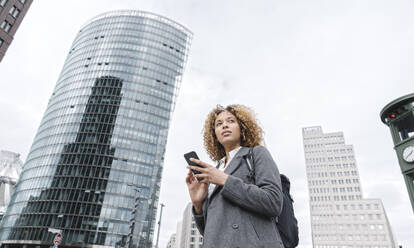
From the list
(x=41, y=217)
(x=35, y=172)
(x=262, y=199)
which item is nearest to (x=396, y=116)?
(x=262, y=199)

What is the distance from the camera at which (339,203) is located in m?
97.3

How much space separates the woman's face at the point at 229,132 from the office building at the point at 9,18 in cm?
5170

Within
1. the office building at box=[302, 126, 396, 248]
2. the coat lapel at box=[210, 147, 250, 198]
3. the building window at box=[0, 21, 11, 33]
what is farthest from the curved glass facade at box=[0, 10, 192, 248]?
the office building at box=[302, 126, 396, 248]

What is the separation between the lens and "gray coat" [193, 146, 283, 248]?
1.64m

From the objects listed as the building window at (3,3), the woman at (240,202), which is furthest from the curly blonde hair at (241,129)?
the building window at (3,3)

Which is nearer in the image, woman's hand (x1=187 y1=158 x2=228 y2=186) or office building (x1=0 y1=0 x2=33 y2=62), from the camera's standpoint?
woman's hand (x1=187 y1=158 x2=228 y2=186)

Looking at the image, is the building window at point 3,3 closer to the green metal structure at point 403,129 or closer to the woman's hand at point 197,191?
the woman's hand at point 197,191

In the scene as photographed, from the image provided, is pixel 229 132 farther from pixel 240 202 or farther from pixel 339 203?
pixel 339 203

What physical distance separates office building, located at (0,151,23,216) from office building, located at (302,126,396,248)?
144207 millimetres

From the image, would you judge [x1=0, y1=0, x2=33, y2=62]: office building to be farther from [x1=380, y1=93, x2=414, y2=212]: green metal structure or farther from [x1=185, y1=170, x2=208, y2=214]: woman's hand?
[x1=380, y1=93, x2=414, y2=212]: green metal structure

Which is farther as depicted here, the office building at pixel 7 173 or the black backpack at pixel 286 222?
the office building at pixel 7 173

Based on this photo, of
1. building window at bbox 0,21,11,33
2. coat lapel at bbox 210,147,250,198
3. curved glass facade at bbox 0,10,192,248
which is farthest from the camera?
curved glass facade at bbox 0,10,192,248

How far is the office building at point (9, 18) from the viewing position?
130 ft

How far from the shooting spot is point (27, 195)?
216ft
